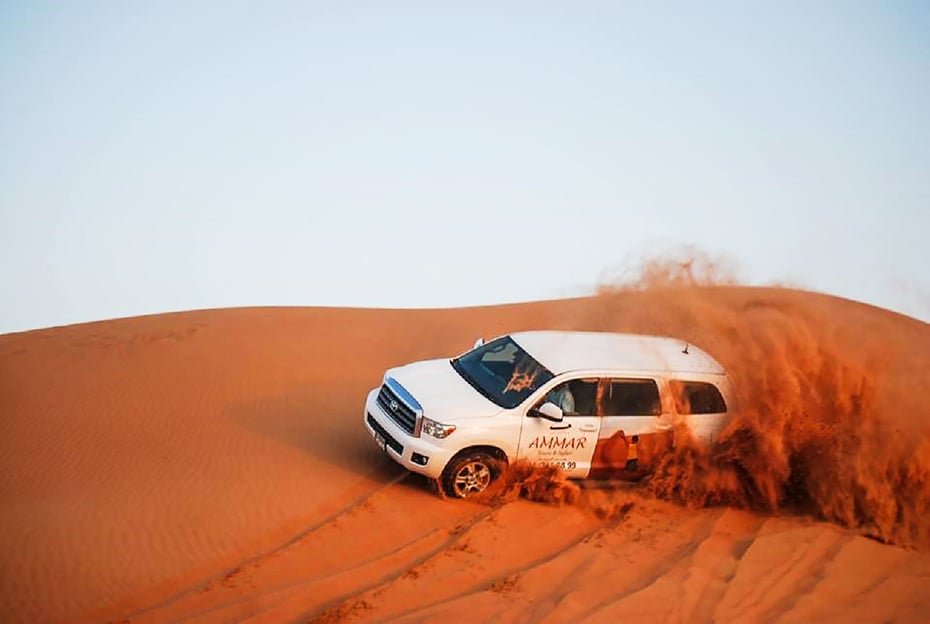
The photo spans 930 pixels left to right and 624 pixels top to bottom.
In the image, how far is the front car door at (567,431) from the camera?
366 inches

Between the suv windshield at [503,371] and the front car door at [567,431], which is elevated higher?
the suv windshield at [503,371]

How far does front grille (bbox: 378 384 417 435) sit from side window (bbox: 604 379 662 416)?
2.28 m

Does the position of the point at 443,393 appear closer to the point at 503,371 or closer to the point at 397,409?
the point at 397,409

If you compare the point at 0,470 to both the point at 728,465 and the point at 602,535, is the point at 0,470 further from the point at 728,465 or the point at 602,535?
the point at 728,465

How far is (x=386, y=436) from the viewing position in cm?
952

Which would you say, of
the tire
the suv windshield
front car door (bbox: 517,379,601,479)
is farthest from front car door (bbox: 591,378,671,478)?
the tire

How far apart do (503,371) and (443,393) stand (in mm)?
871

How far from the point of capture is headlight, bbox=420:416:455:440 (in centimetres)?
897

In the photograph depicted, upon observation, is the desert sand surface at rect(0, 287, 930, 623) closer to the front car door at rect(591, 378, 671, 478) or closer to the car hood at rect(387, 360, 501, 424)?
the front car door at rect(591, 378, 671, 478)

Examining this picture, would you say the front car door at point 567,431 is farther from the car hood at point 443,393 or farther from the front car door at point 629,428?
the car hood at point 443,393

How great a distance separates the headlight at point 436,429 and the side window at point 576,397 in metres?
1.22

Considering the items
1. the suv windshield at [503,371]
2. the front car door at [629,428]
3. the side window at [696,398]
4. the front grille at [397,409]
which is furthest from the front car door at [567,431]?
the front grille at [397,409]

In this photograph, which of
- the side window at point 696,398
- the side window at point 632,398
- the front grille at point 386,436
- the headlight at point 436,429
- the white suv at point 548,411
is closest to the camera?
the headlight at point 436,429

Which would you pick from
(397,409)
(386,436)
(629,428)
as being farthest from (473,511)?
(629,428)
